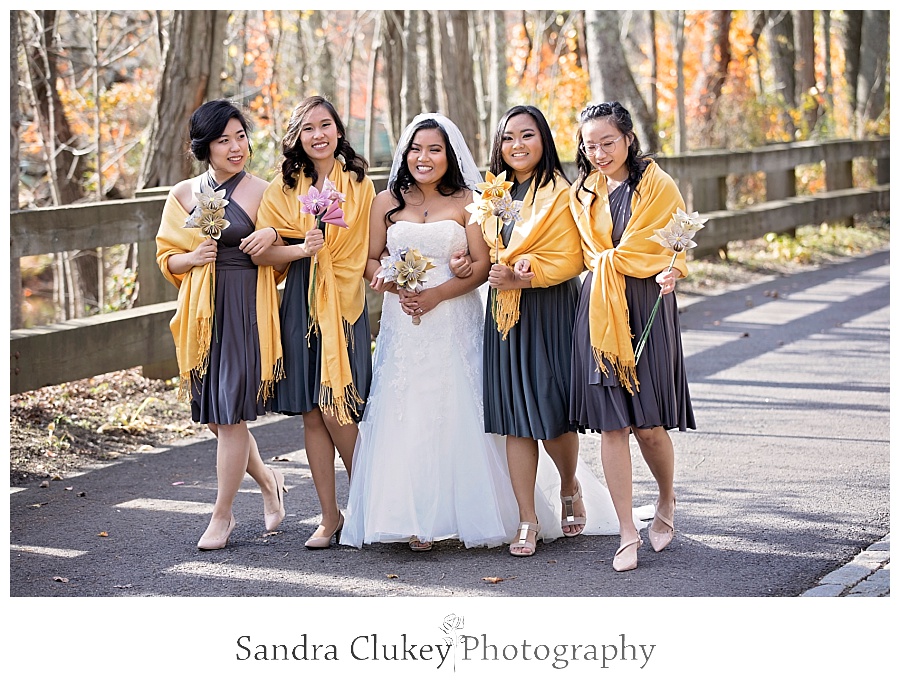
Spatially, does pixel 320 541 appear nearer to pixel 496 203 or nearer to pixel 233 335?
pixel 233 335

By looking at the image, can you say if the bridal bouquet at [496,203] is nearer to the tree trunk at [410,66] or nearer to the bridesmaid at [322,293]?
the bridesmaid at [322,293]

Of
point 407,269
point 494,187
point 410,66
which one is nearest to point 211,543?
point 407,269

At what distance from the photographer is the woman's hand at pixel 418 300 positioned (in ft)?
15.9

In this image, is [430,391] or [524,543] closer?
[524,543]

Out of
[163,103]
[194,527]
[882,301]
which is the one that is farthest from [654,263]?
[882,301]

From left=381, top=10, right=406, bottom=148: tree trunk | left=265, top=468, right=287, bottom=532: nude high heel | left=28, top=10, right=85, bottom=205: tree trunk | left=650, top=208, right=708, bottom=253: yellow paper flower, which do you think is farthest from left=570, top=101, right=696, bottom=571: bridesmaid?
left=381, top=10, right=406, bottom=148: tree trunk

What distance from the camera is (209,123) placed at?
4.80 m

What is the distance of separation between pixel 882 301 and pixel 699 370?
3527mm

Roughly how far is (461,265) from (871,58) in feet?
56.0

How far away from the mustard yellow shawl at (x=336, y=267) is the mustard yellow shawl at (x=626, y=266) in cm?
107

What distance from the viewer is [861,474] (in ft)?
19.1

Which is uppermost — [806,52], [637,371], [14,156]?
[806,52]
